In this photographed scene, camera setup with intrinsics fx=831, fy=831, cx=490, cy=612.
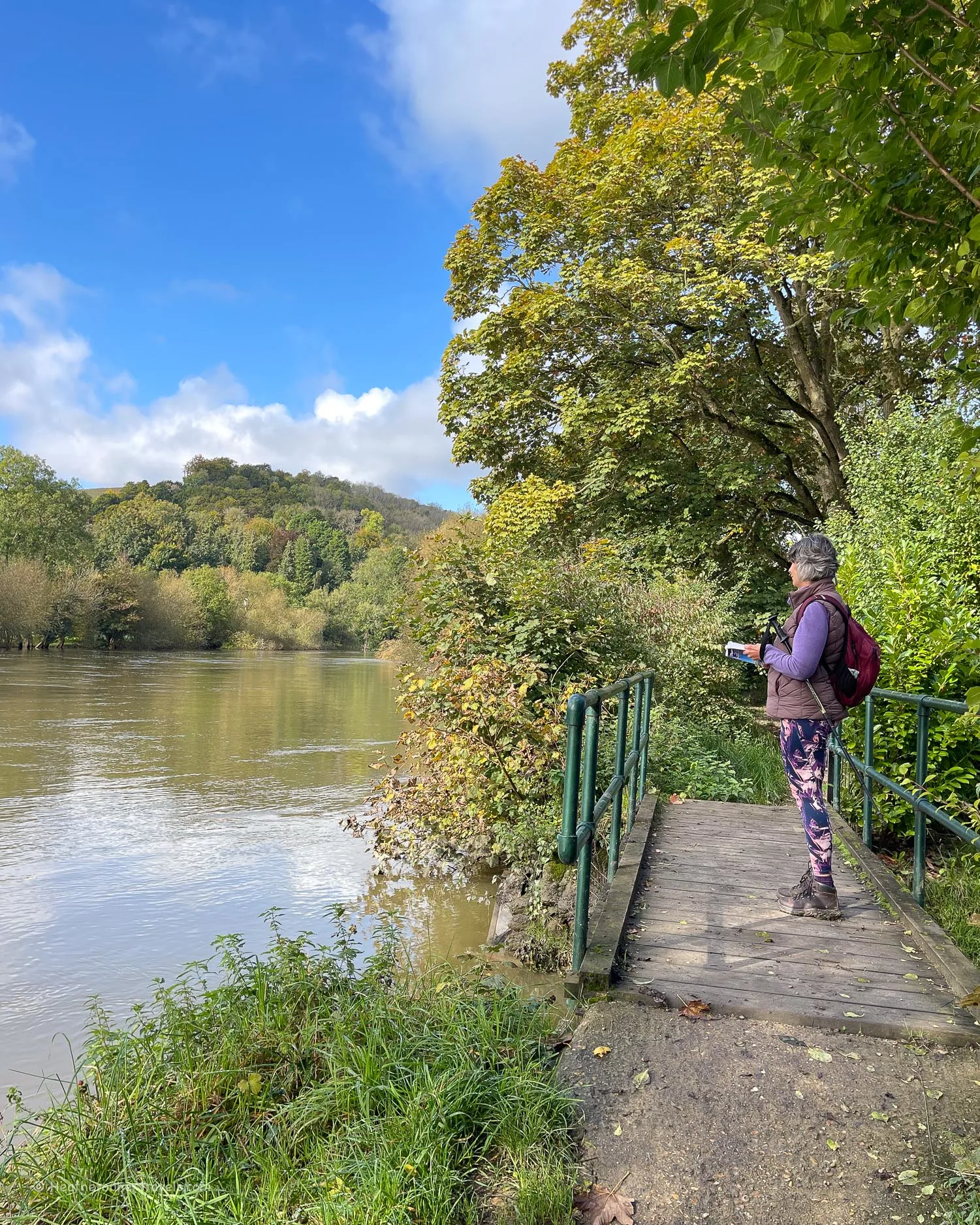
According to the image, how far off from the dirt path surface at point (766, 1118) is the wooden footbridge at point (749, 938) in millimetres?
166

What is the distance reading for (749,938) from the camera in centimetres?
Result: 390

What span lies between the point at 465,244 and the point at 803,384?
23.3 ft

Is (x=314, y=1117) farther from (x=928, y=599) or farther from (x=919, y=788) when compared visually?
(x=928, y=599)

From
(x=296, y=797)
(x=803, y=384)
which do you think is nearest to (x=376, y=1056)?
(x=296, y=797)

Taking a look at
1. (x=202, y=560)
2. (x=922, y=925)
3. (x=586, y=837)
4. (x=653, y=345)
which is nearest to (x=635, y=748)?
(x=922, y=925)

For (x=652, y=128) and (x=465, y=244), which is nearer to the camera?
(x=652, y=128)

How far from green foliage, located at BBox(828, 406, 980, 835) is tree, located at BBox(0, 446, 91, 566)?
48.7 metres

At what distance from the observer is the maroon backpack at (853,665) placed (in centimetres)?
408

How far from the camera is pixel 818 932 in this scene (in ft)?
13.2

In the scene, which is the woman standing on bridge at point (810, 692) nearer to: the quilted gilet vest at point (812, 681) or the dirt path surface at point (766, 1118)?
the quilted gilet vest at point (812, 681)

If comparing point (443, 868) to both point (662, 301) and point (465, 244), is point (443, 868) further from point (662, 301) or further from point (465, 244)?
point (465, 244)

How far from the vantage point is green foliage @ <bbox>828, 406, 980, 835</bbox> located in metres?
5.39

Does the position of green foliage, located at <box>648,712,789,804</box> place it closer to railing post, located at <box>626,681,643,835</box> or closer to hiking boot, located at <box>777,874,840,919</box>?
railing post, located at <box>626,681,643,835</box>

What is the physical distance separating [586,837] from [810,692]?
60.3 inches
